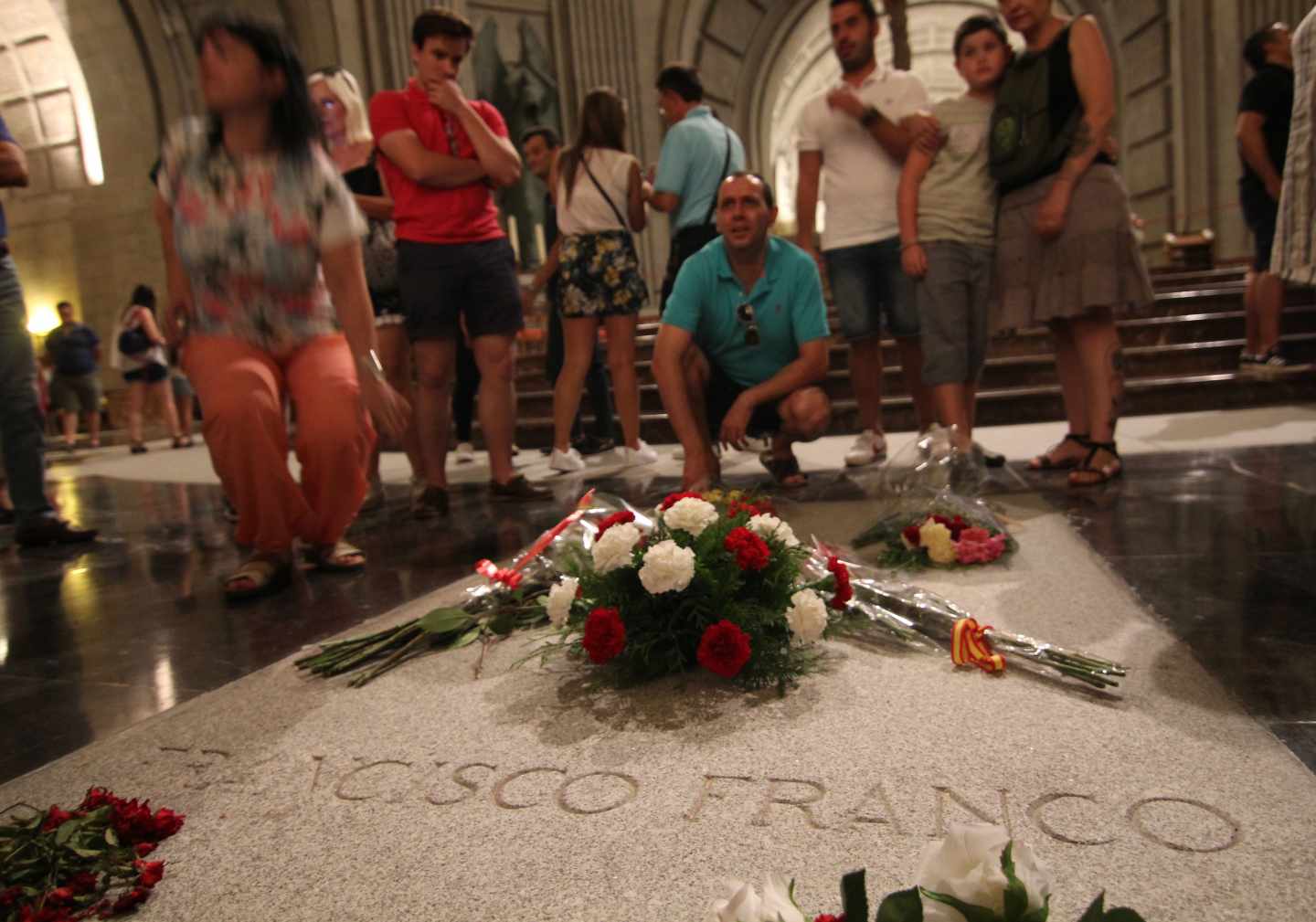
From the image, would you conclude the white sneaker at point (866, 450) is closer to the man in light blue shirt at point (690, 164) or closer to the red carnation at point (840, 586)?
the man in light blue shirt at point (690, 164)

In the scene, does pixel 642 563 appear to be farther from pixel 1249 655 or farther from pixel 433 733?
pixel 1249 655

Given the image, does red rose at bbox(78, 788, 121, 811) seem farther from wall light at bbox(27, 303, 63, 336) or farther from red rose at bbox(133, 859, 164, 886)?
wall light at bbox(27, 303, 63, 336)

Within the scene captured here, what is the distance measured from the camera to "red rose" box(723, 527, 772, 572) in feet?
5.46

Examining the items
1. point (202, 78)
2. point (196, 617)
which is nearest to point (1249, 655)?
point (196, 617)

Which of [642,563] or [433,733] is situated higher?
[642,563]

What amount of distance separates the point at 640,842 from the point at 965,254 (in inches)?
106

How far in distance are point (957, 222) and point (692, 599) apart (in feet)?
7.14

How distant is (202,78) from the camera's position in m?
2.47

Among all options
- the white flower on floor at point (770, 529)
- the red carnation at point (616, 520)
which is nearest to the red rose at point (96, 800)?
the red carnation at point (616, 520)

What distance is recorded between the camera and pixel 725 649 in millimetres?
1585

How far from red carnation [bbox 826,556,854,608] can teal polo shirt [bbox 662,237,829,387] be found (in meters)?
1.50

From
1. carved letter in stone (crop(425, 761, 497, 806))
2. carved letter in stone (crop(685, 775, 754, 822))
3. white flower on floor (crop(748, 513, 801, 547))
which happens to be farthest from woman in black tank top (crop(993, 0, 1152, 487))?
carved letter in stone (crop(425, 761, 497, 806))

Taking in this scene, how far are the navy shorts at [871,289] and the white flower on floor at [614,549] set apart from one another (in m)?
2.25

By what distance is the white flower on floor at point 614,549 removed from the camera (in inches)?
66.1
